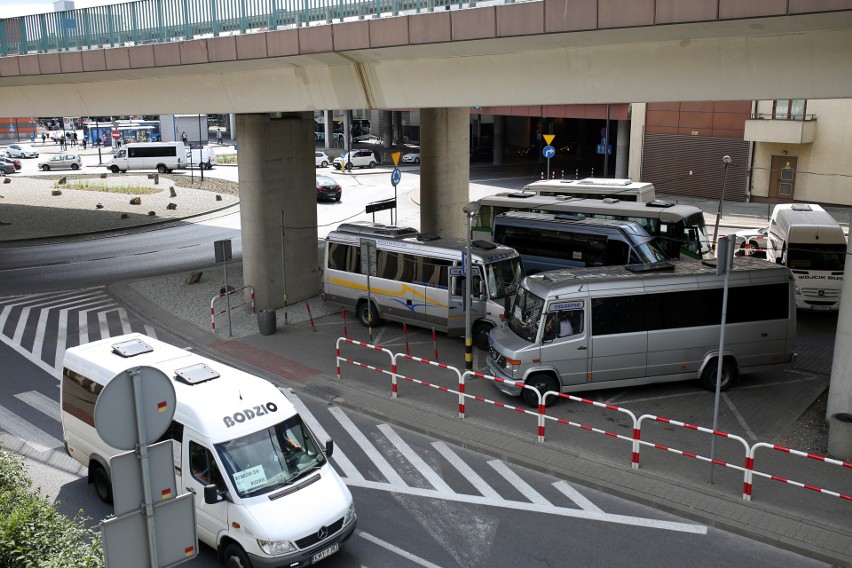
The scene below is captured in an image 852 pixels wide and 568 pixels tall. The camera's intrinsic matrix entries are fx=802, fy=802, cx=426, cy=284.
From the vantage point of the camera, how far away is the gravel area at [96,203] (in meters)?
37.1

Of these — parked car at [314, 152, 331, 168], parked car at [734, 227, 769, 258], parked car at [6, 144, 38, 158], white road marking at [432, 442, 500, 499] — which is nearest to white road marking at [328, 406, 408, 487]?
white road marking at [432, 442, 500, 499]

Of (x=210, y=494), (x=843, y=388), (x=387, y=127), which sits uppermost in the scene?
(x=387, y=127)

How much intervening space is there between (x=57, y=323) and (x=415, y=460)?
511 inches

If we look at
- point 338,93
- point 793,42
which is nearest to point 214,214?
point 338,93

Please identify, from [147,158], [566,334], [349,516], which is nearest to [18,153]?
[147,158]

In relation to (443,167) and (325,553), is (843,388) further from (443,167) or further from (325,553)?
(443,167)

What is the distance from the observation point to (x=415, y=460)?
12727mm

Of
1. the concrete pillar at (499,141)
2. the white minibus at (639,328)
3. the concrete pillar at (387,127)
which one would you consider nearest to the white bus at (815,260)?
the white minibus at (639,328)

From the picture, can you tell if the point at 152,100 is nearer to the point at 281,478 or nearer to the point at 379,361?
the point at 379,361

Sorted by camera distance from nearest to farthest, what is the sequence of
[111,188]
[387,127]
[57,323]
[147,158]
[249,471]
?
[249,471]
[57,323]
[111,188]
[147,158]
[387,127]

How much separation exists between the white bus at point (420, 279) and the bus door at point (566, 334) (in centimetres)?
351

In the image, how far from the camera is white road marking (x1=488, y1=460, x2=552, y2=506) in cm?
1137

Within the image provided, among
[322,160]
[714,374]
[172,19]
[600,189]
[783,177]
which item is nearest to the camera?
[714,374]

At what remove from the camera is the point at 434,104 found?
17.3m
